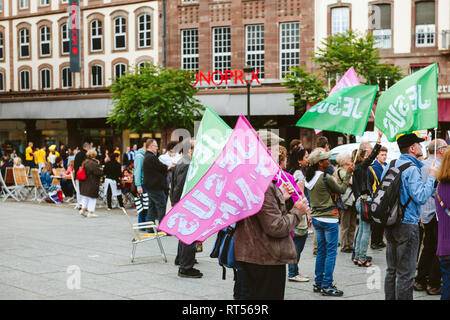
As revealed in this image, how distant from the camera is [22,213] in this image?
16.0m

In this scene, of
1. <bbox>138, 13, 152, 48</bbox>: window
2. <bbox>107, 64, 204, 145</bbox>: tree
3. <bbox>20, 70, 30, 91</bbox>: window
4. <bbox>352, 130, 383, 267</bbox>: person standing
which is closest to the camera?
<bbox>352, 130, 383, 267</bbox>: person standing

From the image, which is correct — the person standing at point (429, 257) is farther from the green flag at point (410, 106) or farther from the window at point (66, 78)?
the window at point (66, 78)

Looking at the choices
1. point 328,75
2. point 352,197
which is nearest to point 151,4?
point 328,75

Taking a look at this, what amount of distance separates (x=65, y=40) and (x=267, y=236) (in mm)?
37483

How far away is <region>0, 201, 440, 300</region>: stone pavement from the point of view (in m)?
7.17

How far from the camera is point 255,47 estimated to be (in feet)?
107

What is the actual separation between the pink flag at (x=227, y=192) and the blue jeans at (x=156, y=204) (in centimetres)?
763

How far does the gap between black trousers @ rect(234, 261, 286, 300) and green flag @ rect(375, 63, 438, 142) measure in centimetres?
291

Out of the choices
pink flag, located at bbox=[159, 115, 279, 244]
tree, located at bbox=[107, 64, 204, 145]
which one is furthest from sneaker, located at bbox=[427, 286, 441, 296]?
tree, located at bbox=[107, 64, 204, 145]

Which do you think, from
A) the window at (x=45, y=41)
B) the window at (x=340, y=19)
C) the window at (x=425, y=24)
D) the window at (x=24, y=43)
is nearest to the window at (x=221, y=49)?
the window at (x=340, y=19)

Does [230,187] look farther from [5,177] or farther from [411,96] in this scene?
[5,177]

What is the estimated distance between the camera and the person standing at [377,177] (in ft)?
31.2

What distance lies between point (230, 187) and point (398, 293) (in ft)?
8.94

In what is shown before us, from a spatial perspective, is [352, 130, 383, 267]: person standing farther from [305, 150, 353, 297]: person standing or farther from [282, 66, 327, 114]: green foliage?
[282, 66, 327, 114]: green foliage
